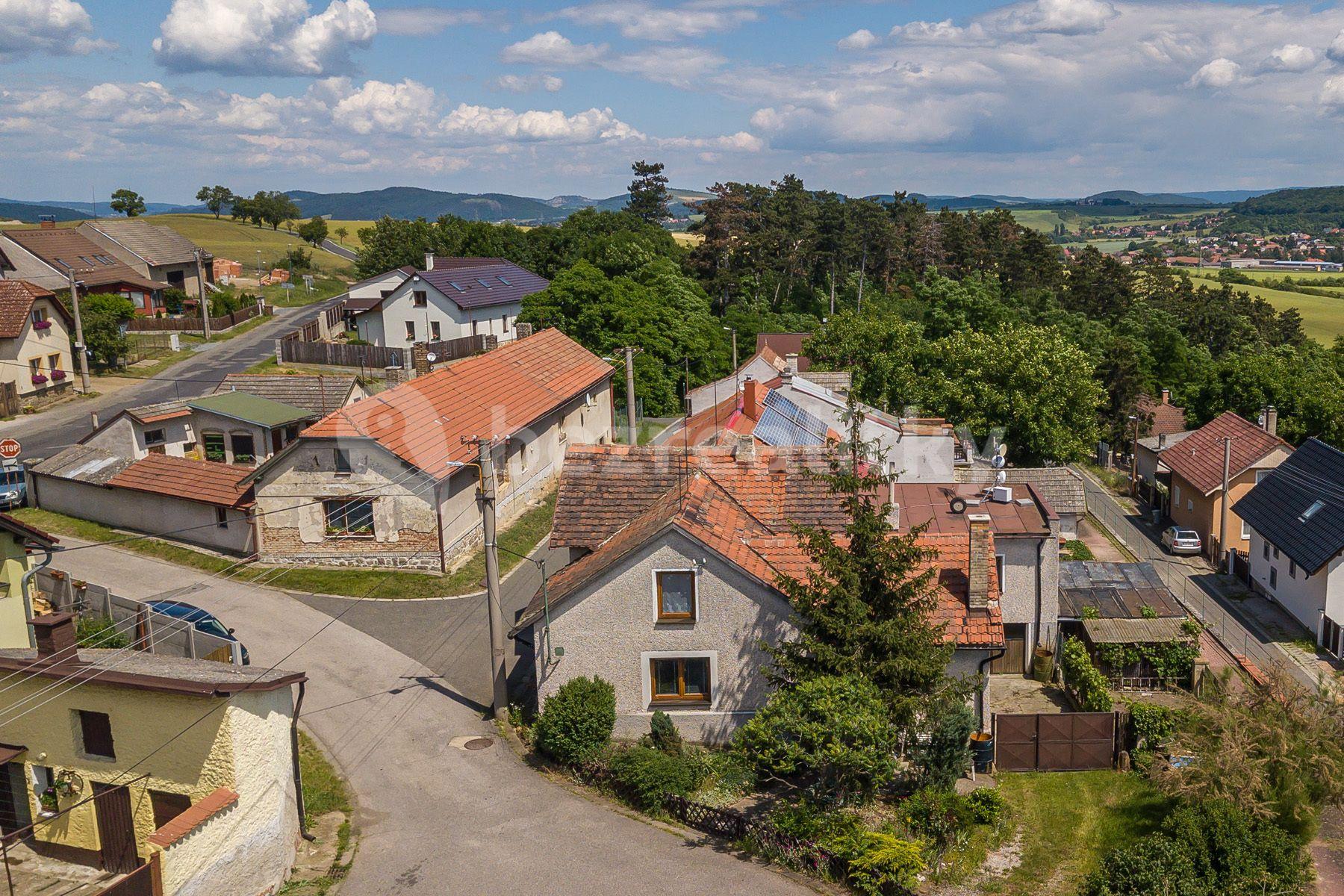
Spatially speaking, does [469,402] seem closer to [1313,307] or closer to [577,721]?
[577,721]

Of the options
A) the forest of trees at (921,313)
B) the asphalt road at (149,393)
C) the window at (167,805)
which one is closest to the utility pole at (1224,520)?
the forest of trees at (921,313)

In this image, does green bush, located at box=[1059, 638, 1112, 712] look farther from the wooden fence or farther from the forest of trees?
the wooden fence

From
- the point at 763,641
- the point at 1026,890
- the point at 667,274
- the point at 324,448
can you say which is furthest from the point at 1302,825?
the point at 667,274

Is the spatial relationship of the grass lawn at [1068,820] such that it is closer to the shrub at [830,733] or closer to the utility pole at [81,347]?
the shrub at [830,733]

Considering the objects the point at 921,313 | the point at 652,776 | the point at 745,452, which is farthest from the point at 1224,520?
the point at 921,313

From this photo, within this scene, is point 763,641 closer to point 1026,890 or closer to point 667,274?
point 1026,890

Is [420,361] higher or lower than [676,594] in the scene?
higher
